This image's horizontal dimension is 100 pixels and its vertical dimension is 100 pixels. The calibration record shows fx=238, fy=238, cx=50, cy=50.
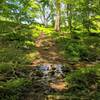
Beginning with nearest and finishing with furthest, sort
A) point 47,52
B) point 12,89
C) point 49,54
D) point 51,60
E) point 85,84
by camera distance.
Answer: point 12,89 < point 85,84 < point 51,60 < point 49,54 < point 47,52

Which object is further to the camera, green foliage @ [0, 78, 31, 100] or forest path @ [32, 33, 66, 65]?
forest path @ [32, 33, 66, 65]

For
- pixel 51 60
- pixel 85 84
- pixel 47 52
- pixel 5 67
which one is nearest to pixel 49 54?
pixel 47 52

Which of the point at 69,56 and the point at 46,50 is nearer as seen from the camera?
the point at 69,56

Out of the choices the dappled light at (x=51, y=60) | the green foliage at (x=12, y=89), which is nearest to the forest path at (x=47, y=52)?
the dappled light at (x=51, y=60)

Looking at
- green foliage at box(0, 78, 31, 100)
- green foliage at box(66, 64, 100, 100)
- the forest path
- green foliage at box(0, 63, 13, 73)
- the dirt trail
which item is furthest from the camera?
the forest path

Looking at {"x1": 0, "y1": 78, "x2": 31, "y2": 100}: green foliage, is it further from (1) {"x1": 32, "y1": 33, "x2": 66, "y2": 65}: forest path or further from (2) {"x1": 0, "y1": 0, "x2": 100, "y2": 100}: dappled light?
(1) {"x1": 32, "y1": 33, "x2": 66, "y2": 65}: forest path

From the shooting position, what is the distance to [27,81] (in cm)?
862

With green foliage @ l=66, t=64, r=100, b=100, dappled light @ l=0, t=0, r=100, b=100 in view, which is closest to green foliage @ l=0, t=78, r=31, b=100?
dappled light @ l=0, t=0, r=100, b=100

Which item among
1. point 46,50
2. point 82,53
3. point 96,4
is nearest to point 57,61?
point 82,53

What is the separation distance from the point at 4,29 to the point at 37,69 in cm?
797

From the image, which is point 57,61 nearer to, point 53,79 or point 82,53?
point 82,53

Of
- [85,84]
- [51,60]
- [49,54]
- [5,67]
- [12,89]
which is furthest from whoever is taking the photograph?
[49,54]

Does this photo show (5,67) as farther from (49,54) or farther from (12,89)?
(49,54)

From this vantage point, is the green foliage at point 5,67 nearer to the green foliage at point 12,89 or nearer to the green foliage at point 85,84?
the green foliage at point 12,89
